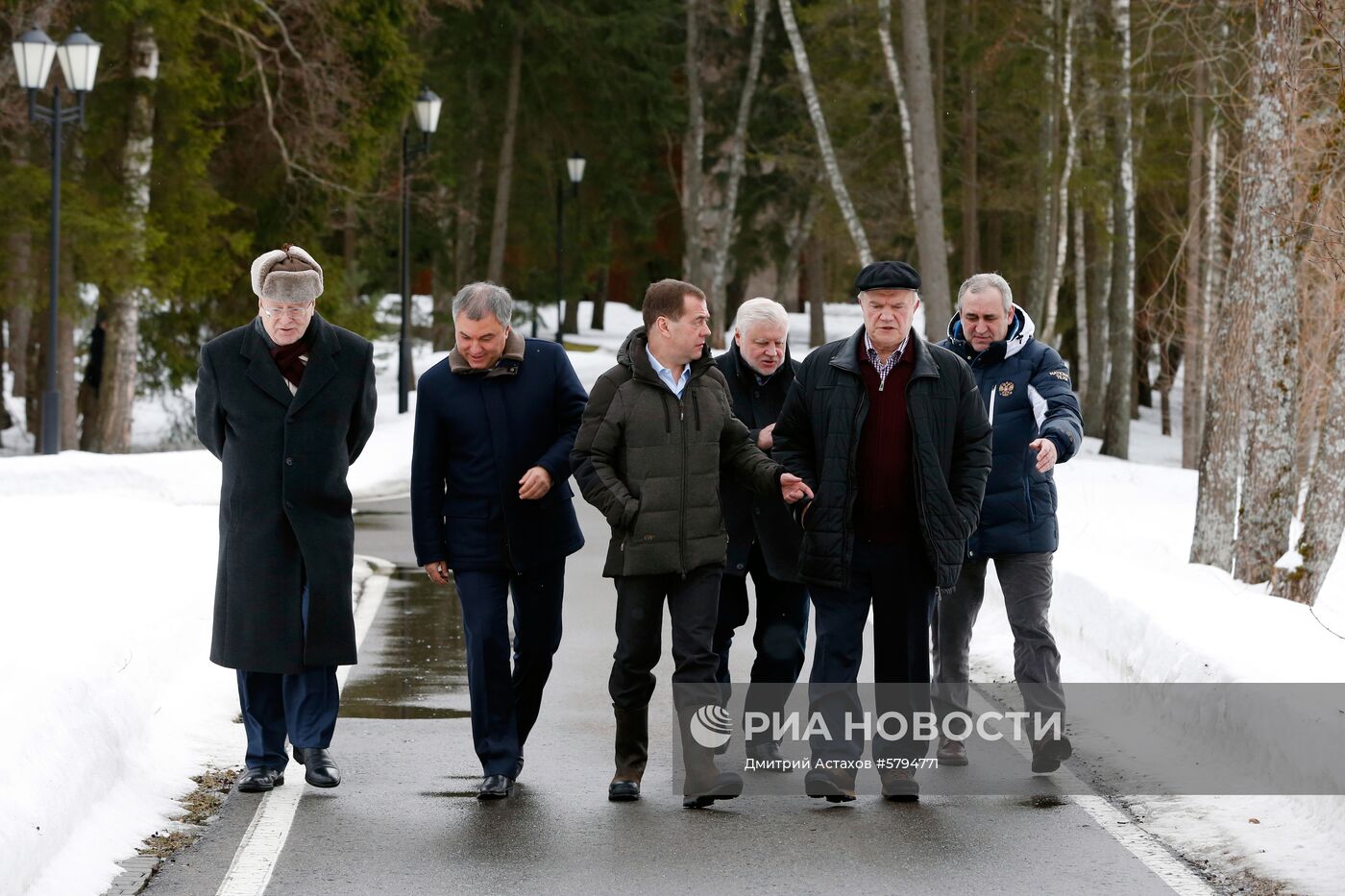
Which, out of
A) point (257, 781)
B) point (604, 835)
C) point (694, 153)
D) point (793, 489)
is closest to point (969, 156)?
point (694, 153)

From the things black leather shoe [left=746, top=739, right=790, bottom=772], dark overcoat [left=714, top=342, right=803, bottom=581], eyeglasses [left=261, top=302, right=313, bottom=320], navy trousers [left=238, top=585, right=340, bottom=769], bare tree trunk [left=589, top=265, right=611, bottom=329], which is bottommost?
black leather shoe [left=746, top=739, right=790, bottom=772]

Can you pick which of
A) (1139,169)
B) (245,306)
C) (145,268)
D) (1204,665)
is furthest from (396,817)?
(1139,169)

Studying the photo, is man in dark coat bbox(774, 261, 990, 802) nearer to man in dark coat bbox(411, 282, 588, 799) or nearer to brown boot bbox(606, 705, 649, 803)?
brown boot bbox(606, 705, 649, 803)

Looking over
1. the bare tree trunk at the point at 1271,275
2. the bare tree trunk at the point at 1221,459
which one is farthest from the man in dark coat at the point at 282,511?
the bare tree trunk at the point at 1221,459

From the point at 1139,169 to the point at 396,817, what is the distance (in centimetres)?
2976

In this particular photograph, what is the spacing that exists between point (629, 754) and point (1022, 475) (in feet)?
6.40

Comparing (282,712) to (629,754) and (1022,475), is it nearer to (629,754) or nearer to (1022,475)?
(629,754)

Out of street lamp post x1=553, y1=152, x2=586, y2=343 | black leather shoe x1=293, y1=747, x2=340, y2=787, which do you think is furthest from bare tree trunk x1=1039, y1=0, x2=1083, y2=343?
black leather shoe x1=293, y1=747, x2=340, y2=787

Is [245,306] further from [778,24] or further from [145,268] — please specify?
[778,24]

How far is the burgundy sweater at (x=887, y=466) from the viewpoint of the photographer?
686cm

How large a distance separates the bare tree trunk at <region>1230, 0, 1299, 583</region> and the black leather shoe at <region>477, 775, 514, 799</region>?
8.02 m

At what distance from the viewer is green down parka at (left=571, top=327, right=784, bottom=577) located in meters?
6.73

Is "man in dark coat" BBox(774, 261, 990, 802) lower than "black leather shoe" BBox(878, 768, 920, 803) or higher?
higher

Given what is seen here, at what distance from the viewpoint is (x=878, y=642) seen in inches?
279
